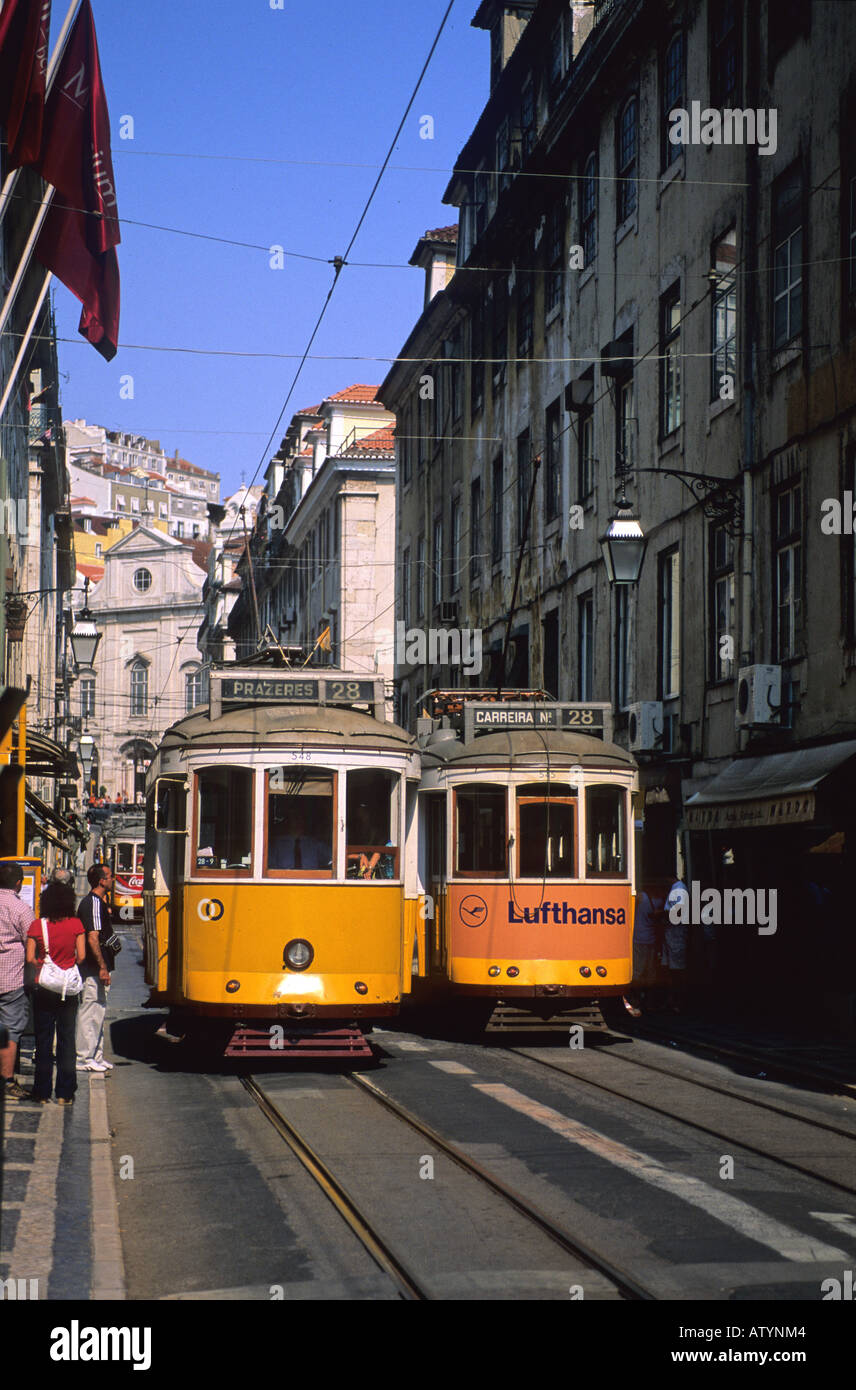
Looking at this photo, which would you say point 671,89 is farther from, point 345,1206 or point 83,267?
point 345,1206

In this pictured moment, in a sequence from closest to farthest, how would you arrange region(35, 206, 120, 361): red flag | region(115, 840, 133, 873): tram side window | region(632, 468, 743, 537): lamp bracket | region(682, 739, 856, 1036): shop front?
region(682, 739, 856, 1036): shop front → region(35, 206, 120, 361): red flag → region(632, 468, 743, 537): lamp bracket → region(115, 840, 133, 873): tram side window

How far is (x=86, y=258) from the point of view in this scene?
20.3 meters

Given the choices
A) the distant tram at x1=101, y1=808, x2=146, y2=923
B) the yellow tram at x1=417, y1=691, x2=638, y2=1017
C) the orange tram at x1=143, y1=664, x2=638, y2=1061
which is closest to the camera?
the orange tram at x1=143, y1=664, x2=638, y2=1061

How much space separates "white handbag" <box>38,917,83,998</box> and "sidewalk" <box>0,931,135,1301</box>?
31.9 inches

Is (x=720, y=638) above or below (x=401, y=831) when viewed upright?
above

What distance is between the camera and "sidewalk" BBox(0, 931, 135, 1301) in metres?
7.05

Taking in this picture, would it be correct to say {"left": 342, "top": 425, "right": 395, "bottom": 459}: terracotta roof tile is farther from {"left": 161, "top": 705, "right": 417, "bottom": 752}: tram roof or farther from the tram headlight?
the tram headlight

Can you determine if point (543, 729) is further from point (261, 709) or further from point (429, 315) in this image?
point (429, 315)

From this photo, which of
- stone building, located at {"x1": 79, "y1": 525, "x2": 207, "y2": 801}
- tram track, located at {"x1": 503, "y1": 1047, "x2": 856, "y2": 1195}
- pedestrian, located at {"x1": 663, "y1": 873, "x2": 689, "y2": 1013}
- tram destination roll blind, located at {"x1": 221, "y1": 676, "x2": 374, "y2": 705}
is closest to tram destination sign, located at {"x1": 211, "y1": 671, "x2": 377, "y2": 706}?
tram destination roll blind, located at {"x1": 221, "y1": 676, "x2": 374, "y2": 705}

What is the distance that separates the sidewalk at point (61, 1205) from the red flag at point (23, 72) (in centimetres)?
Result: 1035

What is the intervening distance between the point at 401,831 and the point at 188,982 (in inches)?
83.8
